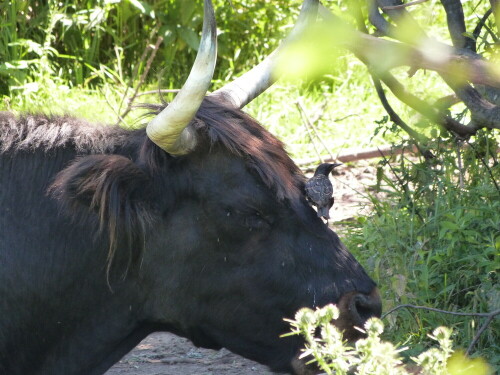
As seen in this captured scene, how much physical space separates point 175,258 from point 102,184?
390 millimetres

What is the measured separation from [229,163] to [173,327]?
66 cm

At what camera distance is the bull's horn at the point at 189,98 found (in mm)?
2924

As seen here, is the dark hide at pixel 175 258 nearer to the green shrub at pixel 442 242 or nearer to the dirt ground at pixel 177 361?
the green shrub at pixel 442 242

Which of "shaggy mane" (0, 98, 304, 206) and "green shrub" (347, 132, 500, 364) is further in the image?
"green shrub" (347, 132, 500, 364)

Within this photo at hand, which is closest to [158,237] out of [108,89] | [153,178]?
[153,178]

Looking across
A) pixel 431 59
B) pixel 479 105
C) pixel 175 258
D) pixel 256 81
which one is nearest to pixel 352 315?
pixel 175 258

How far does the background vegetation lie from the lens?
4.72 meters

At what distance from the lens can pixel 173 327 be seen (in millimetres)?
3395

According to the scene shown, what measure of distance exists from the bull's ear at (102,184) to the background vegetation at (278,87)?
168 cm

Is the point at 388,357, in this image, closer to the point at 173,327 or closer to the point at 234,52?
the point at 173,327

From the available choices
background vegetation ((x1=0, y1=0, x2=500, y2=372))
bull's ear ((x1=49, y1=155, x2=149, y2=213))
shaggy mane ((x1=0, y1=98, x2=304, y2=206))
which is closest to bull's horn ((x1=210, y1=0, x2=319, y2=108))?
shaggy mane ((x1=0, y1=98, x2=304, y2=206))

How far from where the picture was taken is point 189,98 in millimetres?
2971

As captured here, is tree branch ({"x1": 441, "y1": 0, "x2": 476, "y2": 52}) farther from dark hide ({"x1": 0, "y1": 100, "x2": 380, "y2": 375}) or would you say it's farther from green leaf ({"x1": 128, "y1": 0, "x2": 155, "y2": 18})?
green leaf ({"x1": 128, "y1": 0, "x2": 155, "y2": 18})

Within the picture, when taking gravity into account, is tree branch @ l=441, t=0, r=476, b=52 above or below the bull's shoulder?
above
